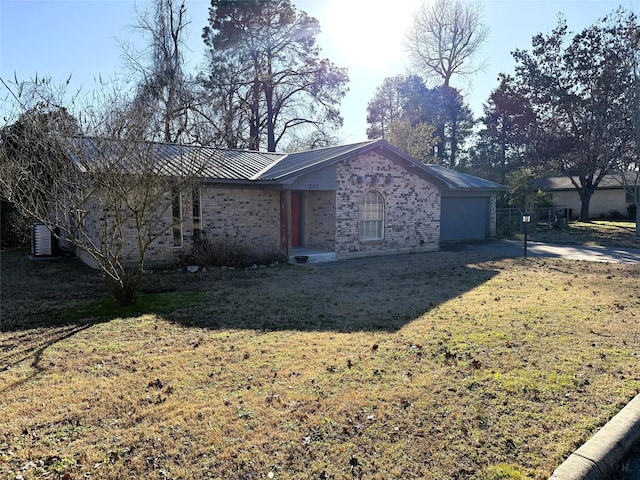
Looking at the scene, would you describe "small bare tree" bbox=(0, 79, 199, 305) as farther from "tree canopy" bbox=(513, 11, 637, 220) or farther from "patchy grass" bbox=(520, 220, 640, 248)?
"tree canopy" bbox=(513, 11, 637, 220)

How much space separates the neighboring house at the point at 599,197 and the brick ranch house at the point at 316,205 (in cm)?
2281

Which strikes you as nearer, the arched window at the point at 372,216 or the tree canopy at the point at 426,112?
the arched window at the point at 372,216

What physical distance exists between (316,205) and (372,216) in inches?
80.0

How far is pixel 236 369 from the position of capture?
5.04m

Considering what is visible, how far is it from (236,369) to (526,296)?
6393 millimetres

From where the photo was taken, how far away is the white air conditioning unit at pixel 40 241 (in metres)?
15.0

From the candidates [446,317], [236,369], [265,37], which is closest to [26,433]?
[236,369]

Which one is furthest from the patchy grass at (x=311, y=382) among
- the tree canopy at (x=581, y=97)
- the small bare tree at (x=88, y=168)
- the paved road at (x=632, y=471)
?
the tree canopy at (x=581, y=97)

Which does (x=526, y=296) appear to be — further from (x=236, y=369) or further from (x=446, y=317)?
(x=236, y=369)

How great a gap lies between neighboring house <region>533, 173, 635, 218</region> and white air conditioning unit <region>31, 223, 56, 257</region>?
3283 centimetres

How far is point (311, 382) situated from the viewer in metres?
4.67

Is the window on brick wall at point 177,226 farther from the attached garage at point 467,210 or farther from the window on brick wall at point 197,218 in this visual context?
the attached garage at point 467,210

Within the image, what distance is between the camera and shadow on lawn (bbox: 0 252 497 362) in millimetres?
6824

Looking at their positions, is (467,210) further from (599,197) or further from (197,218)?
(599,197)
